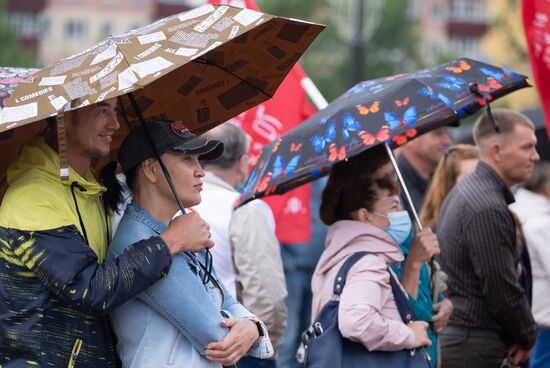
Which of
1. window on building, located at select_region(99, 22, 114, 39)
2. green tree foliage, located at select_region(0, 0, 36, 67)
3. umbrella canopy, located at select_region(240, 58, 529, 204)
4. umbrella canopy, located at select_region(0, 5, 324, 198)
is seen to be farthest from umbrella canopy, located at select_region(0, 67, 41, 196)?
window on building, located at select_region(99, 22, 114, 39)

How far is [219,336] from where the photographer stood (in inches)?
167

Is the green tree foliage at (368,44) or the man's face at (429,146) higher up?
the man's face at (429,146)

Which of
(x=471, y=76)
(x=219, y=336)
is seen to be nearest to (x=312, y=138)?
(x=471, y=76)

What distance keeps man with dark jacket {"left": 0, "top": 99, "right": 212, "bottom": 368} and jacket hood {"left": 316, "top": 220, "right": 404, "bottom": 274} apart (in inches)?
49.9

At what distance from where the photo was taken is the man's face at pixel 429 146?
8.64 metres

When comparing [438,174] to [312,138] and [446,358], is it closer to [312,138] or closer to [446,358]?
[446,358]

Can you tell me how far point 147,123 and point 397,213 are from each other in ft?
5.13

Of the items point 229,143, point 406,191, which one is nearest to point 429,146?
point 229,143

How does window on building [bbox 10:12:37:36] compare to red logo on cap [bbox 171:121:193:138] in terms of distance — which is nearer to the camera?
red logo on cap [bbox 171:121:193:138]

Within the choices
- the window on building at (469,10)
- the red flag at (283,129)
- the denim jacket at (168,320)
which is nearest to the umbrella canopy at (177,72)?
the denim jacket at (168,320)

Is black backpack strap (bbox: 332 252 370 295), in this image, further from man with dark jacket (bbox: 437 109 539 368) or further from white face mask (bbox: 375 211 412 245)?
man with dark jacket (bbox: 437 109 539 368)

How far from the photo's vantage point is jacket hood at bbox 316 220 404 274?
537 cm

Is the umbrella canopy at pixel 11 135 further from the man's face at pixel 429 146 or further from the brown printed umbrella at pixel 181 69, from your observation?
the man's face at pixel 429 146

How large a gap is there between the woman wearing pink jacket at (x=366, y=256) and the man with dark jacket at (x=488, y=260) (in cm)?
75
